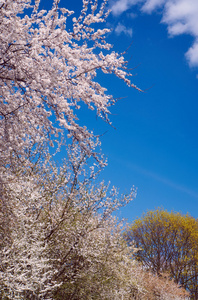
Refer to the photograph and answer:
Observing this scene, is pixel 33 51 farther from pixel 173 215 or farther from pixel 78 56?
pixel 173 215

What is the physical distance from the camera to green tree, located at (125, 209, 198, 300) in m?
27.2

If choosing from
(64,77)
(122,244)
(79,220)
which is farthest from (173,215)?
(64,77)

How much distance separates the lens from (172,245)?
1113 inches

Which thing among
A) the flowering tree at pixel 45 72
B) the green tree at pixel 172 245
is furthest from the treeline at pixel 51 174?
the green tree at pixel 172 245

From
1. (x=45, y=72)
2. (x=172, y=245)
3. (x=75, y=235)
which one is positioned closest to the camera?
(x=45, y=72)

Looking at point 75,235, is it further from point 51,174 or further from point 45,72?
point 45,72

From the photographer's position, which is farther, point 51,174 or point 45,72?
point 51,174

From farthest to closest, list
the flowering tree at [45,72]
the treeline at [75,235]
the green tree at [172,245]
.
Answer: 1. the green tree at [172,245]
2. the treeline at [75,235]
3. the flowering tree at [45,72]

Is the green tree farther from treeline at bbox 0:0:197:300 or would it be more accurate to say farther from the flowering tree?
the flowering tree

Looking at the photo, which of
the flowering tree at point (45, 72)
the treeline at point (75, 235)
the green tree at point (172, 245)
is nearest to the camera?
the flowering tree at point (45, 72)

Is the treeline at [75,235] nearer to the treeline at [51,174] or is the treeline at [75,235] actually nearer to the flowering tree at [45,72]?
the treeline at [51,174]

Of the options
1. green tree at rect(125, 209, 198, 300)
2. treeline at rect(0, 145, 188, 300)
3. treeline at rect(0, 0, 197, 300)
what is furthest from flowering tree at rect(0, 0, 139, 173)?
green tree at rect(125, 209, 198, 300)

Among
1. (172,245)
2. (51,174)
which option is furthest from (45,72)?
(172,245)

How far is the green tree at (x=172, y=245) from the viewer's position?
89.2ft
